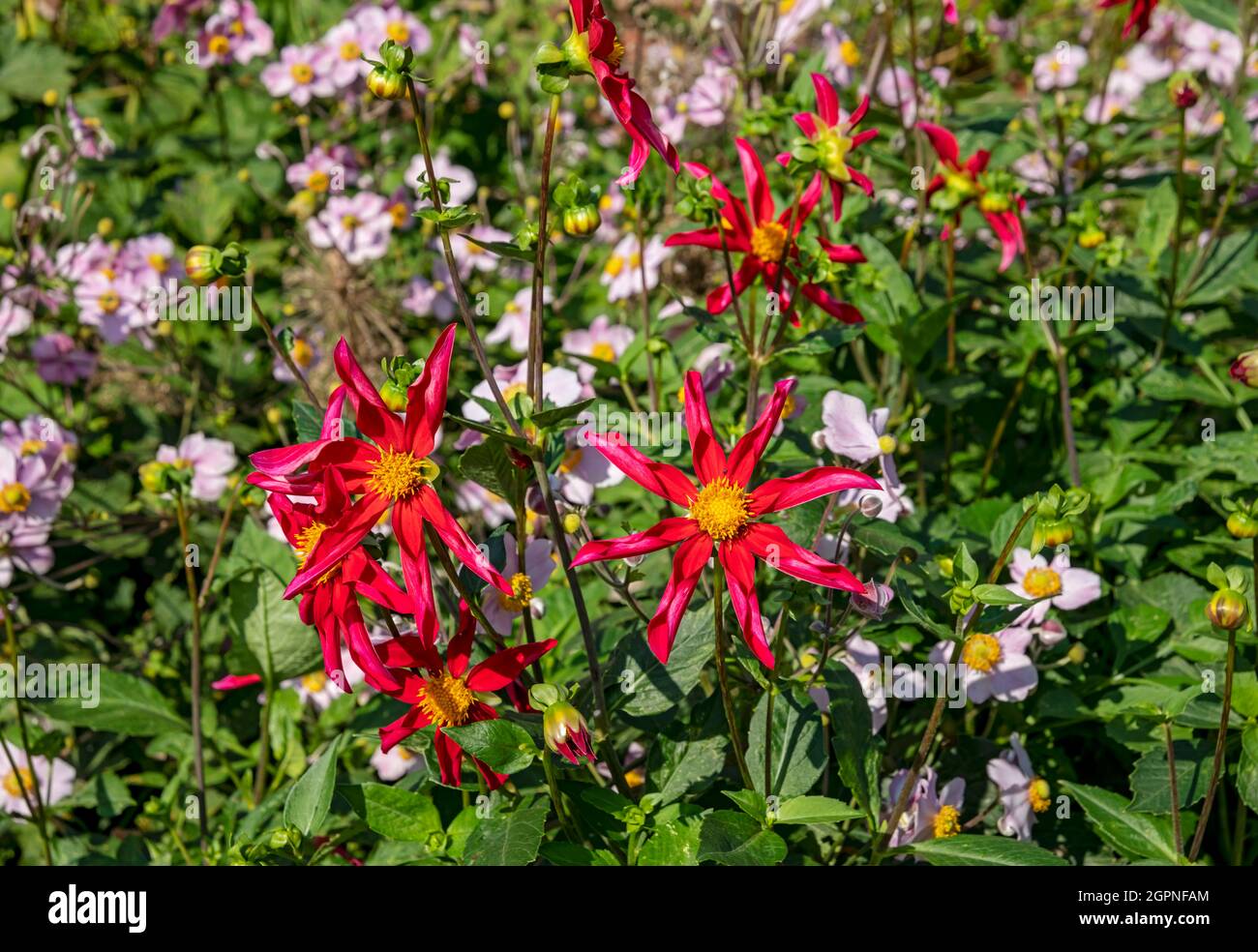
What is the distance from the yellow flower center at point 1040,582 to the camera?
1.66m

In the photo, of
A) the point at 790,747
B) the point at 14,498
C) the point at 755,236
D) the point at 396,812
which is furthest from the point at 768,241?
the point at 14,498

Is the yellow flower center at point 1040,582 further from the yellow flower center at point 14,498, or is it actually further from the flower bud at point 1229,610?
the yellow flower center at point 14,498

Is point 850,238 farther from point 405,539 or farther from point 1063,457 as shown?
point 405,539

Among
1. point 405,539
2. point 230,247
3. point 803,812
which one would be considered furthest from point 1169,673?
point 230,247

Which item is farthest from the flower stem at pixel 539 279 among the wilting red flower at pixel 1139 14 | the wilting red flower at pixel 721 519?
the wilting red flower at pixel 1139 14

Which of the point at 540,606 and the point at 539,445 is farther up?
the point at 539,445

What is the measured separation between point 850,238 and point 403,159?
1.75 meters

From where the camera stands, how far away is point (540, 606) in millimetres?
1747

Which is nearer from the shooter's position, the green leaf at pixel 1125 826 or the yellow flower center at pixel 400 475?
the yellow flower center at pixel 400 475

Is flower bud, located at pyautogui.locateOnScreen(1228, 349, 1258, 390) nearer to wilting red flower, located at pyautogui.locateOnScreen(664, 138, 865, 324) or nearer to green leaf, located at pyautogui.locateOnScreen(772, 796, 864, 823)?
wilting red flower, located at pyautogui.locateOnScreen(664, 138, 865, 324)

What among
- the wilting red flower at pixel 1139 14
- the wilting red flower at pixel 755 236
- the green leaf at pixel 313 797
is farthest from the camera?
Answer: the wilting red flower at pixel 1139 14

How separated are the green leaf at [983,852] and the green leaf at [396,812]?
599 mm

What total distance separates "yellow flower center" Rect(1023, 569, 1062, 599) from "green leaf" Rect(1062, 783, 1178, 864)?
0.99ft

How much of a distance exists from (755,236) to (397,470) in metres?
0.74
